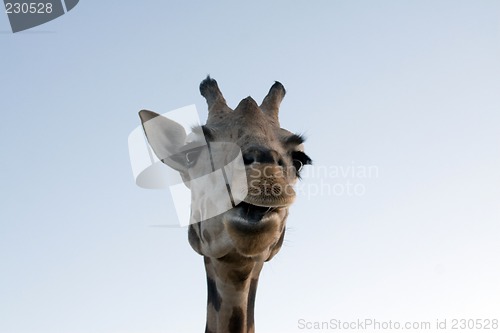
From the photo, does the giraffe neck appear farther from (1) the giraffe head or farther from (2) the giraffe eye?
(2) the giraffe eye

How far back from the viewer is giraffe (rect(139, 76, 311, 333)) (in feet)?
15.8

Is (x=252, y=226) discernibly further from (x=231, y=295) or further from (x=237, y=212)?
(x=231, y=295)

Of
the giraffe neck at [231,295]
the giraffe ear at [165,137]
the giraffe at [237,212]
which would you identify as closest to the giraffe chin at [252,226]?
the giraffe at [237,212]

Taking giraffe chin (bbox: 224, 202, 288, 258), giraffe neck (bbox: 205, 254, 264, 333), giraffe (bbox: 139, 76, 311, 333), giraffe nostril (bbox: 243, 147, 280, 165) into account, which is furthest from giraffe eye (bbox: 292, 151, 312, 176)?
giraffe chin (bbox: 224, 202, 288, 258)

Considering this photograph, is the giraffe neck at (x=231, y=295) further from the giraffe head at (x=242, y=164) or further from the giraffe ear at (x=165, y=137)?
the giraffe ear at (x=165, y=137)

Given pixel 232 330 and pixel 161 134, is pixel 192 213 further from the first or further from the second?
pixel 232 330

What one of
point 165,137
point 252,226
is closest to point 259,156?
point 252,226

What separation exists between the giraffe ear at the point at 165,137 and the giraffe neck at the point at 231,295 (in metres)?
1.30

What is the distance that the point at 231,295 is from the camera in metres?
6.22

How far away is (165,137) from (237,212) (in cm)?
190

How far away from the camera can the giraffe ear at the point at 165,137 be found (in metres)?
6.25

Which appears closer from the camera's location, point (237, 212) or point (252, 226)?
point (252, 226)

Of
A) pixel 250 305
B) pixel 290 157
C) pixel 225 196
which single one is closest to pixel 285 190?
pixel 225 196

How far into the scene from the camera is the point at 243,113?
6016 millimetres
